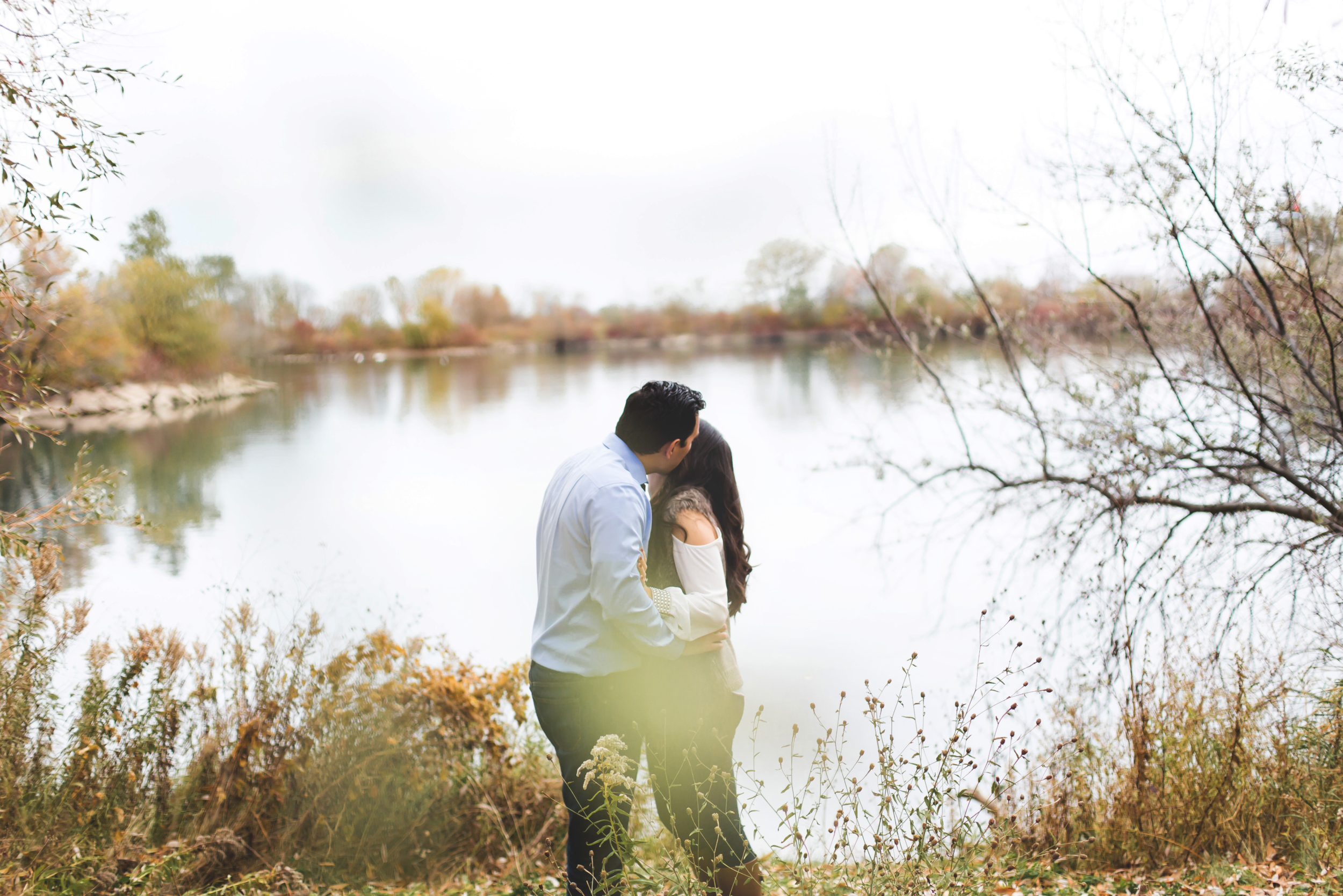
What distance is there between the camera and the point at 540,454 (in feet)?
55.3

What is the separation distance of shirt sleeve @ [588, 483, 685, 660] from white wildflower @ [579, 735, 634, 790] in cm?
26

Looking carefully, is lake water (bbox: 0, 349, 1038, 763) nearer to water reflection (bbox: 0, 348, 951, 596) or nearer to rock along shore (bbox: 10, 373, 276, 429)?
water reflection (bbox: 0, 348, 951, 596)

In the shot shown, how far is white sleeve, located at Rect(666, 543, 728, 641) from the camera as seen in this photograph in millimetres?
1947

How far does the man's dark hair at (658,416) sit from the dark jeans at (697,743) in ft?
1.94

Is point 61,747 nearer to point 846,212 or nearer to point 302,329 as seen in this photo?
point 846,212

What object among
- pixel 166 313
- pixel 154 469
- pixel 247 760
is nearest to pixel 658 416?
pixel 247 760

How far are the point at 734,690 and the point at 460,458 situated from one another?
53.2ft

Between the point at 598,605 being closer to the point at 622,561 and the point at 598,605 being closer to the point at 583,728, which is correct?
the point at 622,561

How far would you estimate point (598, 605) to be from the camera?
6.44ft

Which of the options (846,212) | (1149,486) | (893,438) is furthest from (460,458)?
(1149,486)

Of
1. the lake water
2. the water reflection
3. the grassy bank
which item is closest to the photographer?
the grassy bank

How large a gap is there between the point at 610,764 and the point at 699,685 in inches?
17.3

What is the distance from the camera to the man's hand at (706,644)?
6.58 ft

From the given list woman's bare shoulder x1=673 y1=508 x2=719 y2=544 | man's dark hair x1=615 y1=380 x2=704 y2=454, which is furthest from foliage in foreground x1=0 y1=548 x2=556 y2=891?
man's dark hair x1=615 y1=380 x2=704 y2=454
